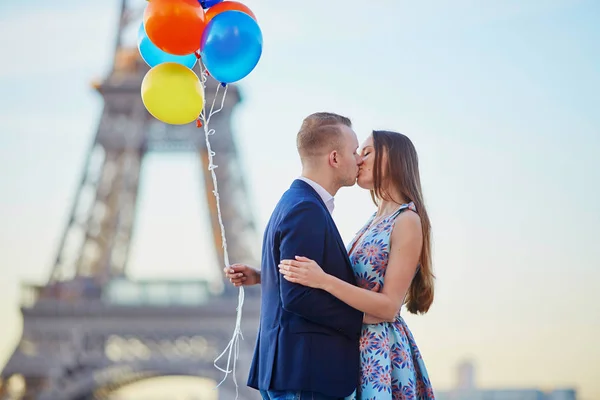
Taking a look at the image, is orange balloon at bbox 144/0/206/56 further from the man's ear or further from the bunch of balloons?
the man's ear

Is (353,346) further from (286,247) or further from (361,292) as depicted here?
(286,247)

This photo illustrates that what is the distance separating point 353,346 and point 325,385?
0.20 metres

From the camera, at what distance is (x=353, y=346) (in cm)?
284

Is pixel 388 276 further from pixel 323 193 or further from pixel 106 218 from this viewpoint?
pixel 106 218

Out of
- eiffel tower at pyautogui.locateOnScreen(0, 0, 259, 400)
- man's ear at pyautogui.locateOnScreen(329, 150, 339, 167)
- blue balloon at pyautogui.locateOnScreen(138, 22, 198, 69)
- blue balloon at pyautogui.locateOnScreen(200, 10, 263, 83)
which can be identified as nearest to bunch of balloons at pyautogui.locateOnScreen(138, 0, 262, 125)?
blue balloon at pyautogui.locateOnScreen(200, 10, 263, 83)

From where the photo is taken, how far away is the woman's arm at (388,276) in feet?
8.80

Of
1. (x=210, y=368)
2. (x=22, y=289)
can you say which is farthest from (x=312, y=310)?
(x=22, y=289)

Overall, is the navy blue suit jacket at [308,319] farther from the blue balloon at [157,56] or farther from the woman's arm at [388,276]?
the blue balloon at [157,56]

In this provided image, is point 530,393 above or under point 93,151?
under

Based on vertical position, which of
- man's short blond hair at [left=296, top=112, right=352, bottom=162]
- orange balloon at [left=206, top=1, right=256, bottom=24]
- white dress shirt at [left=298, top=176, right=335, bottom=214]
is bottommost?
white dress shirt at [left=298, top=176, right=335, bottom=214]

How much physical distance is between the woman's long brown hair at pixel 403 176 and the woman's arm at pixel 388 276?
0.09 meters

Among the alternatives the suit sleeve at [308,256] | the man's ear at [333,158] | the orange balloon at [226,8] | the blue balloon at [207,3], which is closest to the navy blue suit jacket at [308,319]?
the suit sleeve at [308,256]

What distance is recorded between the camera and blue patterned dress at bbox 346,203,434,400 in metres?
2.86

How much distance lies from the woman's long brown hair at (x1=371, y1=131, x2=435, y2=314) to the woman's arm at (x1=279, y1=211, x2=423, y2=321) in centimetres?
9
